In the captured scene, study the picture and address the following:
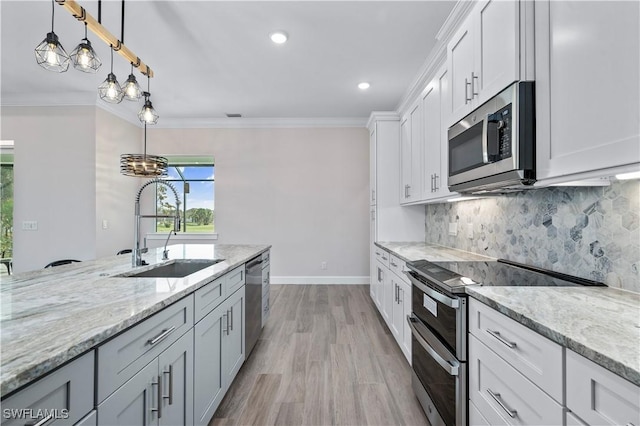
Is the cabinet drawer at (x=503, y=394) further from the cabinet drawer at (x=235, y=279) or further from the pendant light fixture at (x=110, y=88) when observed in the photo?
the pendant light fixture at (x=110, y=88)

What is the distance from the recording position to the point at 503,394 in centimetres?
109

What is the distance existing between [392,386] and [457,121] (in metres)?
1.88

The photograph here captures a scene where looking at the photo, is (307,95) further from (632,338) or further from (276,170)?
(632,338)

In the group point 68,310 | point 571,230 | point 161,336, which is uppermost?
point 571,230

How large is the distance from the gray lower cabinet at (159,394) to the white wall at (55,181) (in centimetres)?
393

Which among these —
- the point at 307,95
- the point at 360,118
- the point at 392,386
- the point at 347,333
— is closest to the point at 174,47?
the point at 307,95

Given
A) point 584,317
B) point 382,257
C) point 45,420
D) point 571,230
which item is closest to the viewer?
point 45,420

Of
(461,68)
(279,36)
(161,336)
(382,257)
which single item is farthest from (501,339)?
(279,36)

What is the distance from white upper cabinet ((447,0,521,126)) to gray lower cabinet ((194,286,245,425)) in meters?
1.90

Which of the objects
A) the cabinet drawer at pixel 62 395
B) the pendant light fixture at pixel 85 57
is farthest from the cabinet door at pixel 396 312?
the pendant light fixture at pixel 85 57

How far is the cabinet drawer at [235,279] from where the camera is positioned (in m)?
2.00

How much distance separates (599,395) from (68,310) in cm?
151

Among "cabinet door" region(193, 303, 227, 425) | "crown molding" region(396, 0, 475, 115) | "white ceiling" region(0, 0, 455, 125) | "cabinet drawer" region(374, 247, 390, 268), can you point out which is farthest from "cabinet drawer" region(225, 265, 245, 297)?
"crown molding" region(396, 0, 475, 115)

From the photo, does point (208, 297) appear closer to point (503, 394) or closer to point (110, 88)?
point (503, 394)
